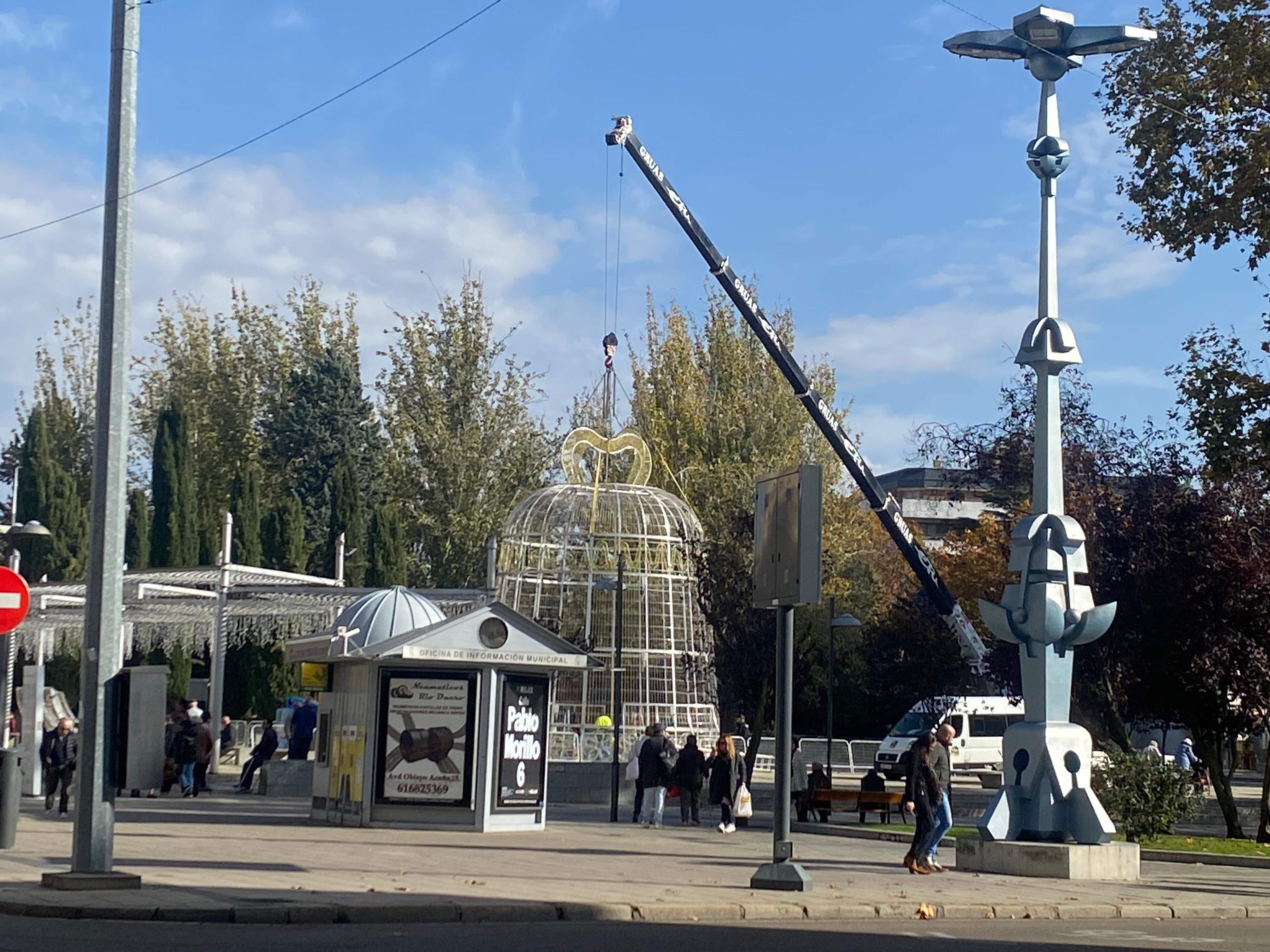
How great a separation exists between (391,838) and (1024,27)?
1307cm

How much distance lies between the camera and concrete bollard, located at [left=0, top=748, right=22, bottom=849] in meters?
17.1

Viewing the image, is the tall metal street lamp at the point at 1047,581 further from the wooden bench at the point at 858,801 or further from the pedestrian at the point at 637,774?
the wooden bench at the point at 858,801

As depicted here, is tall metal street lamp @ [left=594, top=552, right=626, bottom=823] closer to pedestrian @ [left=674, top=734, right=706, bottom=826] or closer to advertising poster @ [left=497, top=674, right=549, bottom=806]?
pedestrian @ [left=674, top=734, right=706, bottom=826]

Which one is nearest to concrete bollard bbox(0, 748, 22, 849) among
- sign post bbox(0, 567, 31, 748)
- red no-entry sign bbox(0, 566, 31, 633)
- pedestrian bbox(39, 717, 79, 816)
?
sign post bbox(0, 567, 31, 748)

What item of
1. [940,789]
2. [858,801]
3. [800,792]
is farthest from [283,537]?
[940,789]

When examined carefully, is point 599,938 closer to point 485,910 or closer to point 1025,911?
point 485,910

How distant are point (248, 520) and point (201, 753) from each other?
31369mm

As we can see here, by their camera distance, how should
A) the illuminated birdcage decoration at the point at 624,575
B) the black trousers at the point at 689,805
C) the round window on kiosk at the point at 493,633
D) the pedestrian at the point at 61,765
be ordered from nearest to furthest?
1. the round window on kiosk at the point at 493,633
2. the pedestrian at the point at 61,765
3. the black trousers at the point at 689,805
4. the illuminated birdcage decoration at the point at 624,575

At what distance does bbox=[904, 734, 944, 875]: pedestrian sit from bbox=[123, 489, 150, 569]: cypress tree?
150 feet

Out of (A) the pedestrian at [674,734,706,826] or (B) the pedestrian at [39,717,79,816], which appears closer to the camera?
(B) the pedestrian at [39,717,79,816]

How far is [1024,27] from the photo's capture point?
20.5m

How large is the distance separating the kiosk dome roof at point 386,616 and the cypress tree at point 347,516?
3649cm

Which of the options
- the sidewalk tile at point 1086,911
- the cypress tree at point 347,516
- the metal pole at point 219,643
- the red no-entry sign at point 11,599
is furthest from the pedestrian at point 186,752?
the cypress tree at point 347,516

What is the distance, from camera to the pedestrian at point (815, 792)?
98.9 ft
